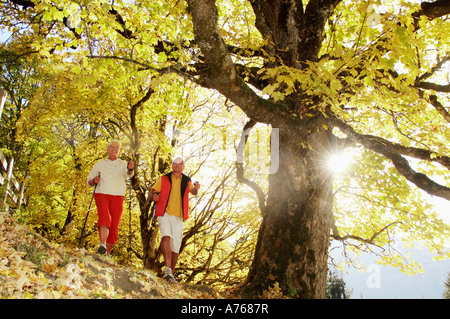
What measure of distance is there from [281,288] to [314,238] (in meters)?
0.97

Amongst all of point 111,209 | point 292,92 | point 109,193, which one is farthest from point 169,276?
point 292,92

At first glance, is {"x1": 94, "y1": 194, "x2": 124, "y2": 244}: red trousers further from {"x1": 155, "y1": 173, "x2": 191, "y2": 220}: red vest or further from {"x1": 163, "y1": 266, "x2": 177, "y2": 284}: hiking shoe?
{"x1": 163, "y1": 266, "x2": 177, "y2": 284}: hiking shoe

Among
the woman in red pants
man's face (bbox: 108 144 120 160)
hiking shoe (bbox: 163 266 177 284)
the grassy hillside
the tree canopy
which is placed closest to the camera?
the grassy hillside

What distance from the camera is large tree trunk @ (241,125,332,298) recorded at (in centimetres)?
443

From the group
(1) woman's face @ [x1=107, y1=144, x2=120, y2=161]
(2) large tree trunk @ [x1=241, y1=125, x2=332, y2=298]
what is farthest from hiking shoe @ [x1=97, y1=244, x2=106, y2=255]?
(2) large tree trunk @ [x1=241, y1=125, x2=332, y2=298]

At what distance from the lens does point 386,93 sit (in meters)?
4.30

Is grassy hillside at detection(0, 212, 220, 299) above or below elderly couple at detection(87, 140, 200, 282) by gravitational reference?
below

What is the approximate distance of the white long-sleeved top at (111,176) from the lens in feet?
17.3

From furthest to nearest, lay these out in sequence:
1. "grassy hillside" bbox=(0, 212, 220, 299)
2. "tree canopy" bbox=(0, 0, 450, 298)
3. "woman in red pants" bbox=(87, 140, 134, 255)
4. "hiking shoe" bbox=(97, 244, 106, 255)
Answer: "woman in red pants" bbox=(87, 140, 134, 255) < "hiking shoe" bbox=(97, 244, 106, 255) < "tree canopy" bbox=(0, 0, 450, 298) < "grassy hillside" bbox=(0, 212, 220, 299)

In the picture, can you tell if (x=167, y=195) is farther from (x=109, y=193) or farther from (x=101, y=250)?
(x=101, y=250)

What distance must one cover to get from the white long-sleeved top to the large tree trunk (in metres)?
2.72

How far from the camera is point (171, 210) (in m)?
5.17
